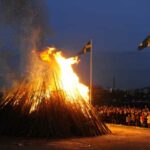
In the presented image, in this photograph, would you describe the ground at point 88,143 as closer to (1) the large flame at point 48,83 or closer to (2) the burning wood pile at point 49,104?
(2) the burning wood pile at point 49,104

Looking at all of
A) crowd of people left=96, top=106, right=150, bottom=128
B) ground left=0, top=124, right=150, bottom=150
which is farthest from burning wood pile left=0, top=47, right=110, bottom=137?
crowd of people left=96, top=106, right=150, bottom=128

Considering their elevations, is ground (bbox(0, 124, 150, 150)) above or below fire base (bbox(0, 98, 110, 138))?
below

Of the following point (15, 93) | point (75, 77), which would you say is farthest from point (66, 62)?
point (15, 93)

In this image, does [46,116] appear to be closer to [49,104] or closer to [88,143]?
[49,104]

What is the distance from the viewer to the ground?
2091 centimetres

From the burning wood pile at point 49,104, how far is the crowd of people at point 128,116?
15.9 ft

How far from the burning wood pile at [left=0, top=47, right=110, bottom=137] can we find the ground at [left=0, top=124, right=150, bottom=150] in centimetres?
124

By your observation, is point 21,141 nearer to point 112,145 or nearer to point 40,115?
Result: point 40,115

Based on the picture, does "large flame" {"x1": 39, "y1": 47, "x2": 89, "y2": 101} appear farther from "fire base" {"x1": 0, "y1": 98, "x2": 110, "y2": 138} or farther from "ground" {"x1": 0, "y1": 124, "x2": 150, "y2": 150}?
"ground" {"x1": 0, "y1": 124, "x2": 150, "y2": 150}

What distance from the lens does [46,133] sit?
82.7ft

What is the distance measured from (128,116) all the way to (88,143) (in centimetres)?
1094

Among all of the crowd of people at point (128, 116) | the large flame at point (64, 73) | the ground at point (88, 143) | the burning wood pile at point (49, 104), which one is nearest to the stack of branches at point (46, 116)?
the burning wood pile at point (49, 104)

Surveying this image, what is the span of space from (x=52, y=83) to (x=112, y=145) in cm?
656

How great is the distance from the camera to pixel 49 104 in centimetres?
2636
